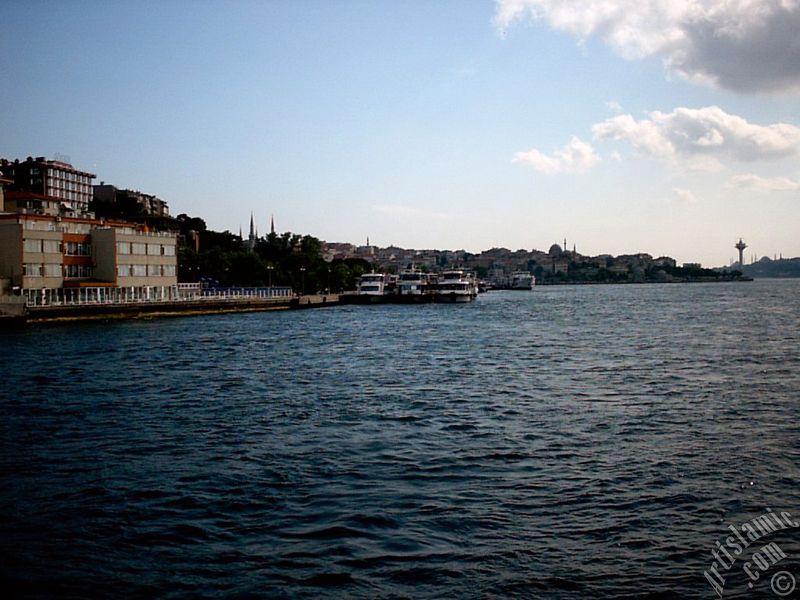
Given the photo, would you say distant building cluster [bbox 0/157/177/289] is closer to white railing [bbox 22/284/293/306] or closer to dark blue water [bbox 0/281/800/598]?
white railing [bbox 22/284/293/306]

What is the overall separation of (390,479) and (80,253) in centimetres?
6139

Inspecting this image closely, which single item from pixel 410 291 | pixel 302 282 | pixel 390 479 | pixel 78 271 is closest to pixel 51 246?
pixel 78 271

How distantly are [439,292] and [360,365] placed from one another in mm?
80136

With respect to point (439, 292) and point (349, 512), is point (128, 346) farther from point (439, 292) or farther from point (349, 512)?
point (439, 292)

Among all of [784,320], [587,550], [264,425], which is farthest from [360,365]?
[784,320]

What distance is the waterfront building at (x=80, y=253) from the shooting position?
6053 centimetres

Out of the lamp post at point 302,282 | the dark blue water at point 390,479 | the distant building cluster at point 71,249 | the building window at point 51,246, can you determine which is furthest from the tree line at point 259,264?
the dark blue water at point 390,479

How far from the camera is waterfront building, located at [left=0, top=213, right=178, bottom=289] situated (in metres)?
60.5

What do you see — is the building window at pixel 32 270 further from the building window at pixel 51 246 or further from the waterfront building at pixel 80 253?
the building window at pixel 51 246

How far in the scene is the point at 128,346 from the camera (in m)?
40.0

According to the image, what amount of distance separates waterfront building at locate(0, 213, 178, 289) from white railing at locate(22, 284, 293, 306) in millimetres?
516

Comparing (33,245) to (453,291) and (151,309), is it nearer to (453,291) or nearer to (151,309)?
(151,309)

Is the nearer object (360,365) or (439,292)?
(360,365)

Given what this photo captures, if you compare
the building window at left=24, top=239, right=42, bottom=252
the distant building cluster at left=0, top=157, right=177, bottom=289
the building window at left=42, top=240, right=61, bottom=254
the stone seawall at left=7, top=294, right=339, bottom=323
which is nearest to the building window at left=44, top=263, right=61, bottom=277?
the distant building cluster at left=0, top=157, right=177, bottom=289
